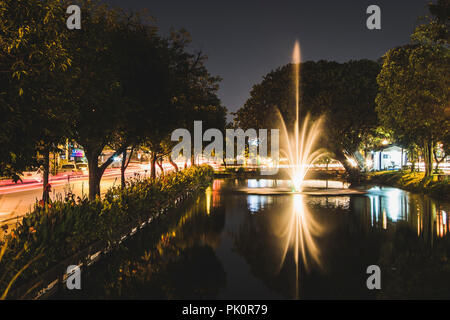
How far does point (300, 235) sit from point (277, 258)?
321 cm

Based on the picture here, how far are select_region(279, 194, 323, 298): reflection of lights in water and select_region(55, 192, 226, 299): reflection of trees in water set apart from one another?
1.95 meters

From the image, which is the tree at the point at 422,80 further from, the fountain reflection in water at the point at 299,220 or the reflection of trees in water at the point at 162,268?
the reflection of trees in water at the point at 162,268

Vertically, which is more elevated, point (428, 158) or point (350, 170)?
point (428, 158)

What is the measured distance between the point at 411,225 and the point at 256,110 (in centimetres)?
2915

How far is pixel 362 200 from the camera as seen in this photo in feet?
79.5

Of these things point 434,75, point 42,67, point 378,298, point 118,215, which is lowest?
point 378,298

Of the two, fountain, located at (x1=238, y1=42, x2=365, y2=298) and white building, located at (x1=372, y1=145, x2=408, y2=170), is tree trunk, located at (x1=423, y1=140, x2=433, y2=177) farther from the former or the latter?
white building, located at (x1=372, y1=145, x2=408, y2=170)

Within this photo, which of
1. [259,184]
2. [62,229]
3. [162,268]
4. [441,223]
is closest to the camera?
[62,229]

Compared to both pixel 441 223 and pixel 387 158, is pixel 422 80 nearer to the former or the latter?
pixel 441 223

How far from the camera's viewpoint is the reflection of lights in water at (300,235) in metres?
10.1

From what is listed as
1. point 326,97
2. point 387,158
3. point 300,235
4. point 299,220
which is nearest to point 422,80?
point 299,220

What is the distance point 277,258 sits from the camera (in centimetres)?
1009
